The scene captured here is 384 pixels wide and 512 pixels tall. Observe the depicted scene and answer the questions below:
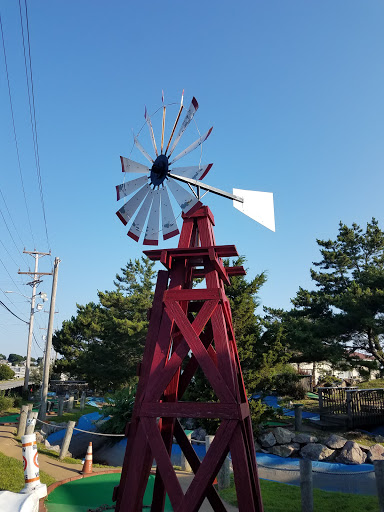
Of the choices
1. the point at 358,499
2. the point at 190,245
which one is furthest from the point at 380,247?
the point at 190,245

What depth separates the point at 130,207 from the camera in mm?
5871

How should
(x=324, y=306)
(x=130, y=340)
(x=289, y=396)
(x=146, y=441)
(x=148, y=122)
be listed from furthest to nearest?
(x=130, y=340)
(x=289, y=396)
(x=324, y=306)
(x=148, y=122)
(x=146, y=441)

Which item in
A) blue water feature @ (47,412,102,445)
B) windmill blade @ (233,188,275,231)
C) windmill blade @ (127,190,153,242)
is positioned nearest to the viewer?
windmill blade @ (127,190,153,242)

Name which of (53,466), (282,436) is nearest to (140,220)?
(53,466)

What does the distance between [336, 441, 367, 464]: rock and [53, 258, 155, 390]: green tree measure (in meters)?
14.4

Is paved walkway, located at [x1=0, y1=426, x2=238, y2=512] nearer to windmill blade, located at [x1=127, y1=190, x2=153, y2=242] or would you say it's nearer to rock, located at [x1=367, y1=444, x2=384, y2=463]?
windmill blade, located at [x1=127, y1=190, x2=153, y2=242]

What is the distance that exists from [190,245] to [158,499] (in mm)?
3502

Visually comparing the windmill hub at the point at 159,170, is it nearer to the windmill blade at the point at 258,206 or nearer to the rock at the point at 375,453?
the windmill blade at the point at 258,206

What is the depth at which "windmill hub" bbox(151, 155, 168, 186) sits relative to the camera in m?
5.72

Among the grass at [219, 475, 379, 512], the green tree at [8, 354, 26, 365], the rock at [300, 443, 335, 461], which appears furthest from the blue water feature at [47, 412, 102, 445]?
the green tree at [8, 354, 26, 365]

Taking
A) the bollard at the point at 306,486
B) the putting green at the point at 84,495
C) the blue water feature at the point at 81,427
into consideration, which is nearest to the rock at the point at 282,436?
the putting green at the point at 84,495

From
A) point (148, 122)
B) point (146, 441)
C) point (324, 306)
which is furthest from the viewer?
point (324, 306)

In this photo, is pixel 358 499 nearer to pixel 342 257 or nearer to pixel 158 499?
pixel 158 499

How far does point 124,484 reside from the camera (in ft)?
15.3
